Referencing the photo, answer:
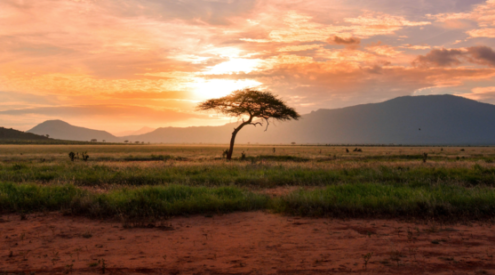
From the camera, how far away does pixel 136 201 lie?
1069cm

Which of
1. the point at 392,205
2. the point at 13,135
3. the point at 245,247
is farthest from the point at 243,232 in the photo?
the point at 13,135

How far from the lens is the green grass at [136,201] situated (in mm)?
10273

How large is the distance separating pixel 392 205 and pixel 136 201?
7894 mm

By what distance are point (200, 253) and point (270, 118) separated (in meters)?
30.1

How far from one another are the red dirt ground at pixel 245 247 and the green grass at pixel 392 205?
0.69 metres

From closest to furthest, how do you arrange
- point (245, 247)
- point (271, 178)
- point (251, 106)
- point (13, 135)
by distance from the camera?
point (245, 247) < point (271, 178) < point (251, 106) < point (13, 135)

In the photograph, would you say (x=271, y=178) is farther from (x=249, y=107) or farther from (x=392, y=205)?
(x=249, y=107)

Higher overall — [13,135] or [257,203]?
[13,135]

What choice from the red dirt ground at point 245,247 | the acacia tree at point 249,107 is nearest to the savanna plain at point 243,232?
the red dirt ground at point 245,247

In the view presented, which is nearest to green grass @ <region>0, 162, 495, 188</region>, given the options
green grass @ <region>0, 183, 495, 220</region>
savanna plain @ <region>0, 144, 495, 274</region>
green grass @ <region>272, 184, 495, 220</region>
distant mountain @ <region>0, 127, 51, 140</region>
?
savanna plain @ <region>0, 144, 495, 274</region>

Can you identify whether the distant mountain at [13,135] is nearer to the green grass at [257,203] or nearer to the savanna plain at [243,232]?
the green grass at [257,203]

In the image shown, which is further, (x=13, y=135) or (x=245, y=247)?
(x=13, y=135)

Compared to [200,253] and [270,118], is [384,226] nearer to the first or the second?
[200,253]

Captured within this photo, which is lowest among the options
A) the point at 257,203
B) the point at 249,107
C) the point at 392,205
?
the point at 257,203
